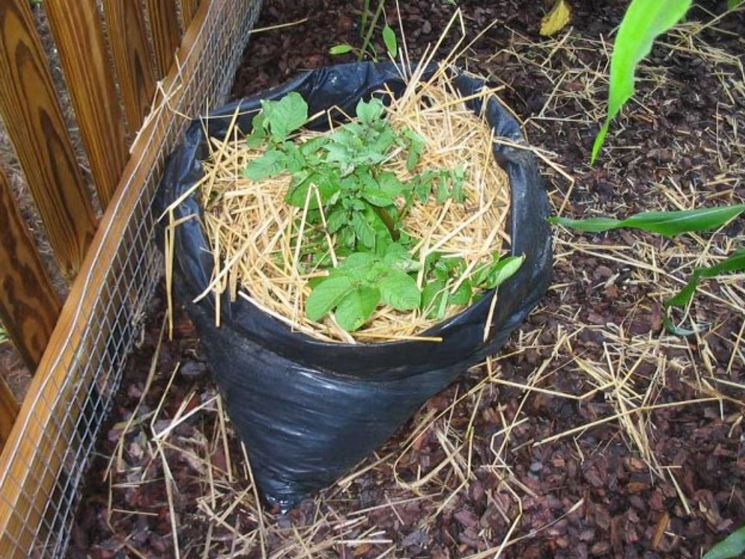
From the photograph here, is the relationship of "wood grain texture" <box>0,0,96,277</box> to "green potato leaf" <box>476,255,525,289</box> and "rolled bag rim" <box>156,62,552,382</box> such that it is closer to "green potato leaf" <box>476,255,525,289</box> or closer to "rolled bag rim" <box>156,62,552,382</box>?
"rolled bag rim" <box>156,62,552,382</box>

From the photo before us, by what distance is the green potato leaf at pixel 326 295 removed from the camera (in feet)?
4.18

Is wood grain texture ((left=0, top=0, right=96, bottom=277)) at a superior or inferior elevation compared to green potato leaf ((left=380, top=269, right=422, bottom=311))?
superior

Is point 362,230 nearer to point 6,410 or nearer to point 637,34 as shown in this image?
point 6,410

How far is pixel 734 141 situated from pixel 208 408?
1.66 m

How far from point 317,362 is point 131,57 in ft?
2.41

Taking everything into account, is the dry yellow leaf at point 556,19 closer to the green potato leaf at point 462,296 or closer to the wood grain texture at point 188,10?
the wood grain texture at point 188,10

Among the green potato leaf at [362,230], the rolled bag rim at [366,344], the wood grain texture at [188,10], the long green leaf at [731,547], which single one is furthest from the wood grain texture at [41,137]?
the long green leaf at [731,547]

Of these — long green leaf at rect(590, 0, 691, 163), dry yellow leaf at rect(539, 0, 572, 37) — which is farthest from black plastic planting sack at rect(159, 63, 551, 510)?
dry yellow leaf at rect(539, 0, 572, 37)

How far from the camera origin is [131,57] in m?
1.51

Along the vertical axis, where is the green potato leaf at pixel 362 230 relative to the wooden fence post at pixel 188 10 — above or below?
below

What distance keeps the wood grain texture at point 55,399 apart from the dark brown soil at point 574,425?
0.15 metres

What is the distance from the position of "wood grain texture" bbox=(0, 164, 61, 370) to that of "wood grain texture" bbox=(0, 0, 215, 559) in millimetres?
32

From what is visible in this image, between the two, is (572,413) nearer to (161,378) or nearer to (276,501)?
(276,501)

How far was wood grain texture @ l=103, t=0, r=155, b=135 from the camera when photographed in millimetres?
1423
